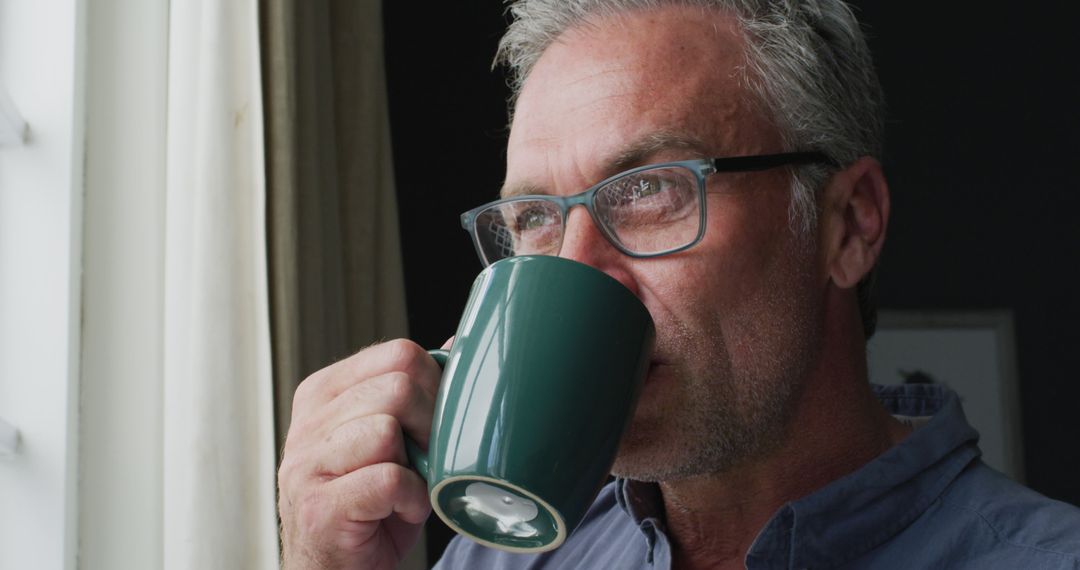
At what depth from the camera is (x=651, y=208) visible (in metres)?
1.04

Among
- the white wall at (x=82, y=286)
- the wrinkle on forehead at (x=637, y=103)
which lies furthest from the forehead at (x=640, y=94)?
the white wall at (x=82, y=286)

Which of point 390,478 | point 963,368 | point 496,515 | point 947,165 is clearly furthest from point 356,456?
point 947,165

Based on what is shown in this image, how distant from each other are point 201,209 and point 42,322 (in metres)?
0.25

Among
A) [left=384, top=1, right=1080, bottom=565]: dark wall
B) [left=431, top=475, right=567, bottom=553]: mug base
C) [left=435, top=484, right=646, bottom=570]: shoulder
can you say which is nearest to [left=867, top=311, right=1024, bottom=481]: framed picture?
[left=384, top=1, right=1080, bottom=565]: dark wall

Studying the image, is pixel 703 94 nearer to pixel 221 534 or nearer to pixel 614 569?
pixel 614 569

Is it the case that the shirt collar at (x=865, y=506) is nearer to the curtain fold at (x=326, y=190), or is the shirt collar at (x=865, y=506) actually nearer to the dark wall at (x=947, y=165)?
the curtain fold at (x=326, y=190)

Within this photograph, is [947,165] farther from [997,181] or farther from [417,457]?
[417,457]

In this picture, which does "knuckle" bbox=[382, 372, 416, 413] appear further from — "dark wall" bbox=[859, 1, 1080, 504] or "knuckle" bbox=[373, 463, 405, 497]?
"dark wall" bbox=[859, 1, 1080, 504]

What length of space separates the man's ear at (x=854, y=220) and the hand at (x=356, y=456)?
0.47m

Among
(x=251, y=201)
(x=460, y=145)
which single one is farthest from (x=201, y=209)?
(x=460, y=145)

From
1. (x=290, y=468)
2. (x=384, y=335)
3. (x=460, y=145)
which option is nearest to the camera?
(x=290, y=468)

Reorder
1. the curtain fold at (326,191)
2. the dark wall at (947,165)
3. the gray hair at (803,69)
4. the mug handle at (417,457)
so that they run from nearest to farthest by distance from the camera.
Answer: the mug handle at (417,457), the gray hair at (803,69), the curtain fold at (326,191), the dark wall at (947,165)

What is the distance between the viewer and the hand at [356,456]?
91 cm

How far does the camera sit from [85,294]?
4.90ft
